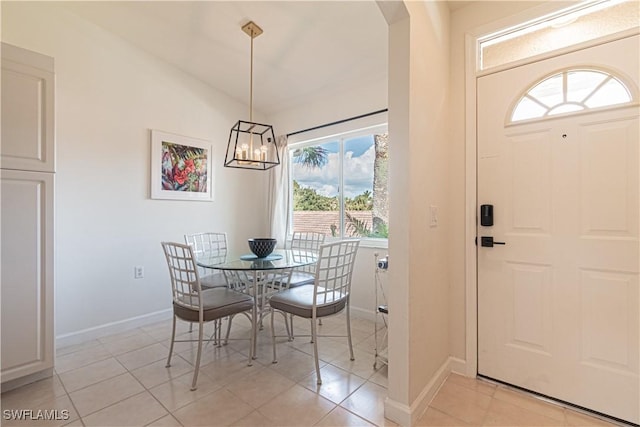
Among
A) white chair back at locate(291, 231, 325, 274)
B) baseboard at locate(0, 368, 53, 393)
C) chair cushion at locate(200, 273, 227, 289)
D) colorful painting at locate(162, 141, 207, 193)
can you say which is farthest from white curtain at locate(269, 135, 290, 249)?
baseboard at locate(0, 368, 53, 393)

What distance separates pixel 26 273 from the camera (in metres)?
1.91

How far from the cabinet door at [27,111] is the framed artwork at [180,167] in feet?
3.90

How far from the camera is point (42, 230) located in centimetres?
196

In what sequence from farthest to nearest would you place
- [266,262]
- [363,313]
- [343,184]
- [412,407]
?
[343,184], [363,313], [266,262], [412,407]

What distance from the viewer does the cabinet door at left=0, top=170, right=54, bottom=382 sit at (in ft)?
5.98

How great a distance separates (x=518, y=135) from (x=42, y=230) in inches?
126

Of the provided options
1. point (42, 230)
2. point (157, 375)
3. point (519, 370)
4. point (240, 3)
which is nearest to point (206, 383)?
point (157, 375)

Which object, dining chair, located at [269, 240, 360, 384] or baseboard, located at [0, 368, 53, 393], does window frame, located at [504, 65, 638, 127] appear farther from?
baseboard, located at [0, 368, 53, 393]

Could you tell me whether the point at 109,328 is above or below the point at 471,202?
below

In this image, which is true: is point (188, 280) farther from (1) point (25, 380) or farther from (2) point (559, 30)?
(2) point (559, 30)

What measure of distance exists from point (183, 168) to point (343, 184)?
1.87 meters

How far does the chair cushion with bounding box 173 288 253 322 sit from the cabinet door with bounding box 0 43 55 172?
1.32 metres

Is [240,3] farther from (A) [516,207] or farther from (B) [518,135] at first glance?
(A) [516,207]

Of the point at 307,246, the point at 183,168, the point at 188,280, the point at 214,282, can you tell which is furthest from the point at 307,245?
the point at 183,168
